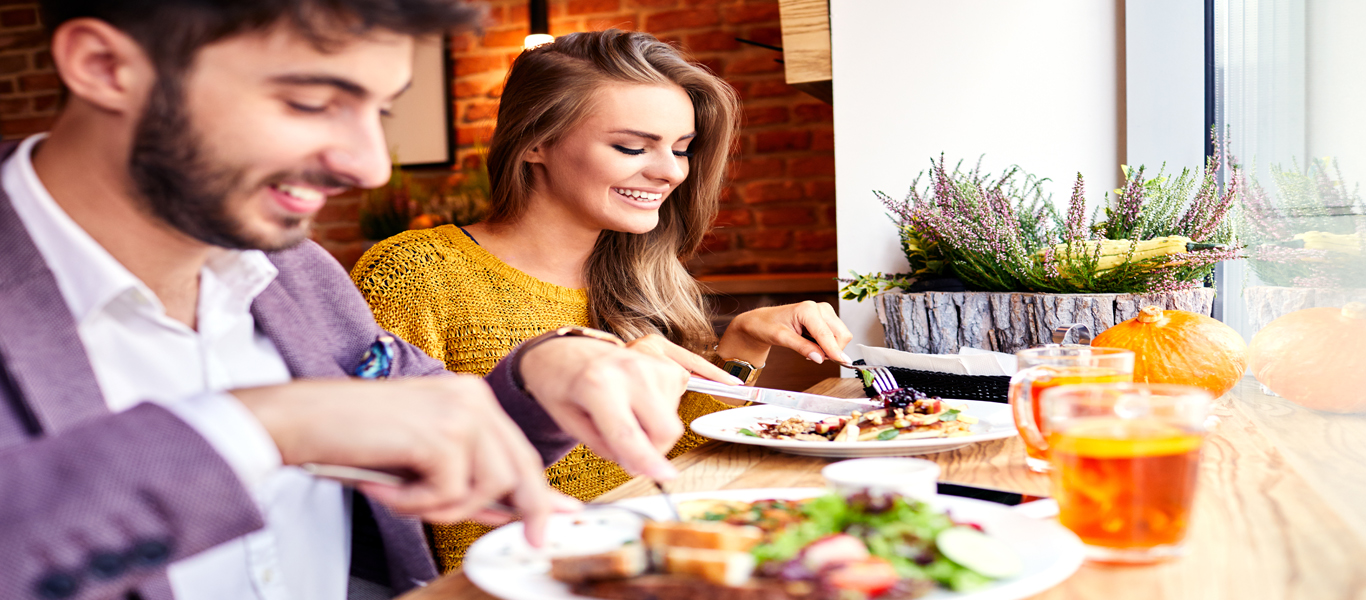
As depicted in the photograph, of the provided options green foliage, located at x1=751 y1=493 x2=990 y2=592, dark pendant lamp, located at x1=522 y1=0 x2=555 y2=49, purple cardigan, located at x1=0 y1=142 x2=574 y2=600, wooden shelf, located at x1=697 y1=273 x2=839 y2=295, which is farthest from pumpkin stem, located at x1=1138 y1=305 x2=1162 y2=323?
dark pendant lamp, located at x1=522 y1=0 x2=555 y2=49

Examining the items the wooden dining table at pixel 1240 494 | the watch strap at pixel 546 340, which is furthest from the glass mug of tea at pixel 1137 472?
the watch strap at pixel 546 340

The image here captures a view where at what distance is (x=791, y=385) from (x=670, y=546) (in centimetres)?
196

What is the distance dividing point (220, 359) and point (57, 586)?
1.33ft

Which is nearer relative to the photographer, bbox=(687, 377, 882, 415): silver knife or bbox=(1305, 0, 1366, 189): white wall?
bbox=(1305, 0, 1366, 189): white wall

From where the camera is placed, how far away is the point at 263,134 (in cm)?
66

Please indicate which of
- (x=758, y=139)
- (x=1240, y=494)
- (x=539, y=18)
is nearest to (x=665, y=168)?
(x=1240, y=494)

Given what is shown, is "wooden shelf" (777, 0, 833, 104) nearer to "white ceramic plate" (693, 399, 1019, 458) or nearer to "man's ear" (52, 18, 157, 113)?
"white ceramic plate" (693, 399, 1019, 458)

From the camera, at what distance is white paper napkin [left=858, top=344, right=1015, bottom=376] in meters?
1.17

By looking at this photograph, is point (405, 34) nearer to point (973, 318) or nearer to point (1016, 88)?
point (973, 318)

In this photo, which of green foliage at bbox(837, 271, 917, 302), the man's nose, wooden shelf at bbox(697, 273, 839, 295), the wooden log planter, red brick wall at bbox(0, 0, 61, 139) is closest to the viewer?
the man's nose

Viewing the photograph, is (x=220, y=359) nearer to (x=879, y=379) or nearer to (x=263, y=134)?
(x=263, y=134)

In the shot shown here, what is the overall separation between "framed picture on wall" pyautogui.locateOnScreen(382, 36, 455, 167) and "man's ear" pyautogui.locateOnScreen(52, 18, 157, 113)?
3.56 m

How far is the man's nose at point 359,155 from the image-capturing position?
698 millimetres

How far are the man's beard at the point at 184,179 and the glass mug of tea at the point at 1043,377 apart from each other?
0.62 meters
